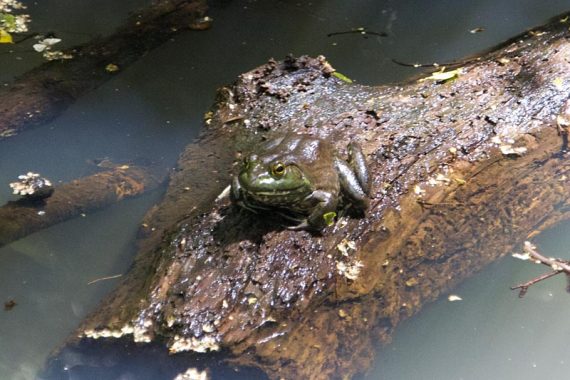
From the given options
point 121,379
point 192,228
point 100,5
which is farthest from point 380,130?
point 100,5

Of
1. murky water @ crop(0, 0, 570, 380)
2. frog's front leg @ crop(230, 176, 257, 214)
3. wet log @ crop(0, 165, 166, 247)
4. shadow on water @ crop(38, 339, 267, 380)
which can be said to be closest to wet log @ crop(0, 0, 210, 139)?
murky water @ crop(0, 0, 570, 380)

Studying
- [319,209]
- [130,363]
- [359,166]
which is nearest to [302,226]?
[319,209]

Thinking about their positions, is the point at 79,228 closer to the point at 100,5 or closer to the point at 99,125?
the point at 99,125

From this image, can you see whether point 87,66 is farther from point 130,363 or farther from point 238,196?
point 130,363

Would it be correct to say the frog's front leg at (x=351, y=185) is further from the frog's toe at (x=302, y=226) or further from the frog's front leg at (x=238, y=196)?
the frog's front leg at (x=238, y=196)

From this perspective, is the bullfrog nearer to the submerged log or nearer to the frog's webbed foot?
the frog's webbed foot

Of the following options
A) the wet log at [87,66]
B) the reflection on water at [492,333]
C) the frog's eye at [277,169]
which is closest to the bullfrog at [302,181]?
the frog's eye at [277,169]
